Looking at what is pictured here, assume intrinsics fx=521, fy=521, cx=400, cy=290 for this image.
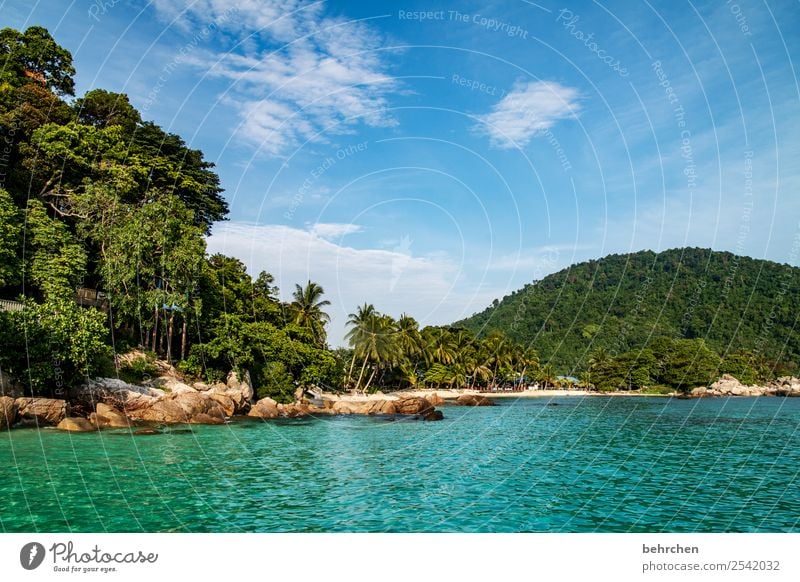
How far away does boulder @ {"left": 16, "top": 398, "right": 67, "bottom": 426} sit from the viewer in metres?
30.1

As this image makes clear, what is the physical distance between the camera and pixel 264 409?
1784 inches

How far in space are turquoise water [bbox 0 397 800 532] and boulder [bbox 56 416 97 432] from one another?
1.15 m

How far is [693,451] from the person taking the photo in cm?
3238

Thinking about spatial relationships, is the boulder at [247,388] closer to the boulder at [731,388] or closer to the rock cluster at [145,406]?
the rock cluster at [145,406]

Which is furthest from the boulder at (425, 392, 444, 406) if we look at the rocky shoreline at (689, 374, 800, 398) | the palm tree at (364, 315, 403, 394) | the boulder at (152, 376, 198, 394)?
the rocky shoreline at (689, 374, 800, 398)

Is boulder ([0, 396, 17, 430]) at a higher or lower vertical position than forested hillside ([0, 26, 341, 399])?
lower

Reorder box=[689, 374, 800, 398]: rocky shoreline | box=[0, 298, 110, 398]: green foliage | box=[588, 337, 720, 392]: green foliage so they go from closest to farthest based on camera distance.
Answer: box=[0, 298, 110, 398]: green foliage, box=[588, 337, 720, 392]: green foliage, box=[689, 374, 800, 398]: rocky shoreline

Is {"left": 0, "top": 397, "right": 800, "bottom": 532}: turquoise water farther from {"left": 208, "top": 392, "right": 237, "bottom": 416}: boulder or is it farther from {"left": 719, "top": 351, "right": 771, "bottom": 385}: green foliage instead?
{"left": 719, "top": 351, "right": 771, "bottom": 385}: green foliage

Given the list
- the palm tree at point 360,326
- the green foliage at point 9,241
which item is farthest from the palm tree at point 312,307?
the green foliage at point 9,241

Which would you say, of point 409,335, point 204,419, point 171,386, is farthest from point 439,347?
point 204,419

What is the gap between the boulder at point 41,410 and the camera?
1185 inches
